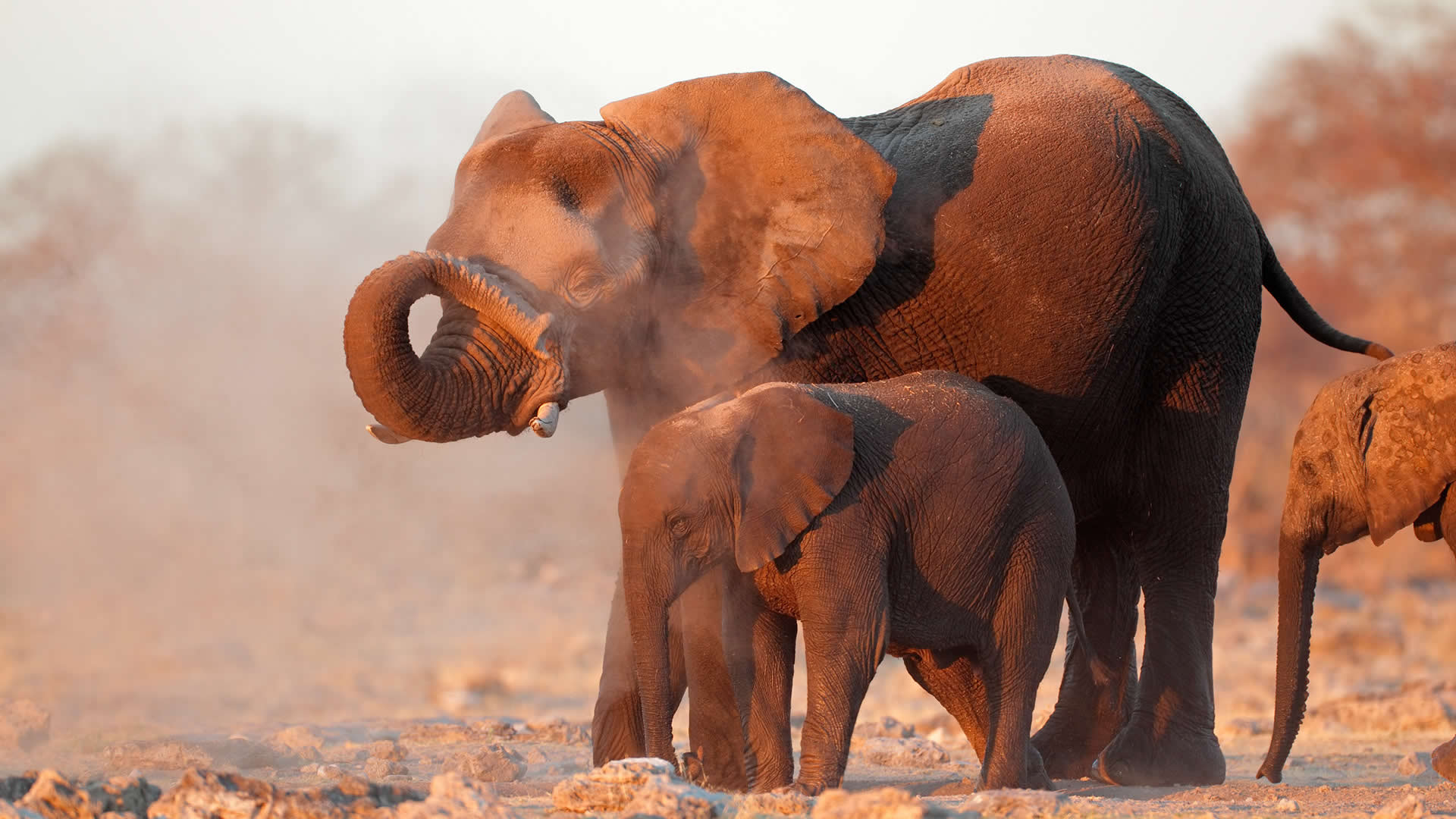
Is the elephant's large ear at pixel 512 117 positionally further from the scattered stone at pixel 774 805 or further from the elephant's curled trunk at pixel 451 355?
the scattered stone at pixel 774 805

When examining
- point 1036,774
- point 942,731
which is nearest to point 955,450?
point 1036,774

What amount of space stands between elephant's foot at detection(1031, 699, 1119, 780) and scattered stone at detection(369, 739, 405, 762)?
7.46 ft

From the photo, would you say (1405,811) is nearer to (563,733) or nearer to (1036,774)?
(1036,774)

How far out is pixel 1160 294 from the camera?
6555 millimetres

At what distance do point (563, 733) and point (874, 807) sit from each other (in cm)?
420

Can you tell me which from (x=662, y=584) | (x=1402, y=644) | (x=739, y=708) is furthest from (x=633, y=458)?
(x=1402, y=644)

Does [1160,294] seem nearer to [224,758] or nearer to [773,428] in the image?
[773,428]

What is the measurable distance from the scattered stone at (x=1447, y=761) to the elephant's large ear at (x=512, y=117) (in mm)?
3374

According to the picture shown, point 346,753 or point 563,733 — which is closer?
point 346,753

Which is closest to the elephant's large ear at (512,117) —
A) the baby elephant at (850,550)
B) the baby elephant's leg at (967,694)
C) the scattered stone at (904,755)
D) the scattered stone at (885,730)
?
the baby elephant at (850,550)

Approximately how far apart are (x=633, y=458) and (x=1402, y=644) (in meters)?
11.0

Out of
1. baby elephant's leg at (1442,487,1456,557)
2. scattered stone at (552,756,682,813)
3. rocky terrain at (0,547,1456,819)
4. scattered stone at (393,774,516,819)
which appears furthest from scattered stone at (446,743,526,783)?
baby elephant's leg at (1442,487,1456,557)

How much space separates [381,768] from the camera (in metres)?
6.62

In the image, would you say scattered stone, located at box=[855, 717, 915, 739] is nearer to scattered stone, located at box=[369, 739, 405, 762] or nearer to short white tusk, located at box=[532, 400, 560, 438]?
scattered stone, located at box=[369, 739, 405, 762]
